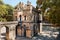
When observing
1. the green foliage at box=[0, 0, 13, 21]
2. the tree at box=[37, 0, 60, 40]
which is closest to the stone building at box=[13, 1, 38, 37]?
the green foliage at box=[0, 0, 13, 21]

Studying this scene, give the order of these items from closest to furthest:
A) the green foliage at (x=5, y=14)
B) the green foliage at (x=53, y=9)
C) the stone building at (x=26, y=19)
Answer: the green foliage at (x=53, y=9), the stone building at (x=26, y=19), the green foliage at (x=5, y=14)

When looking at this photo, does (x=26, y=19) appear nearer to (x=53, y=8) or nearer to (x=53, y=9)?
(x=53, y=9)

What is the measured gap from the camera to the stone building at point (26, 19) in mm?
26188

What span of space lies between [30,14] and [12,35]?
586 cm

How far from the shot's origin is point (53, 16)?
1653 centimetres

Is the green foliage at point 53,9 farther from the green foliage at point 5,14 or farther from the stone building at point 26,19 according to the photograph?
the green foliage at point 5,14

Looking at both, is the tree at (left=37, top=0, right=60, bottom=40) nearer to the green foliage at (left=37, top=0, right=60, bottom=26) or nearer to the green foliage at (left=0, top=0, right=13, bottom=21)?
the green foliage at (left=37, top=0, right=60, bottom=26)

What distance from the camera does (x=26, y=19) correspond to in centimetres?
2766

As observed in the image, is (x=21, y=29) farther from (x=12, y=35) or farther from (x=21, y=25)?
(x=12, y=35)

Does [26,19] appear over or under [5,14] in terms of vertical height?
under

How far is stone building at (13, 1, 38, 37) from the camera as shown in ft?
85.9

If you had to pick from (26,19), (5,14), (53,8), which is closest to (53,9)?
(53,8)

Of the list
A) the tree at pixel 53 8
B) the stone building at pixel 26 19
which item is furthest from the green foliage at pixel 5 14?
the tree at pixel 53 8

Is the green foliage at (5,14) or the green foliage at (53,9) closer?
the green foliage at (53,9)
